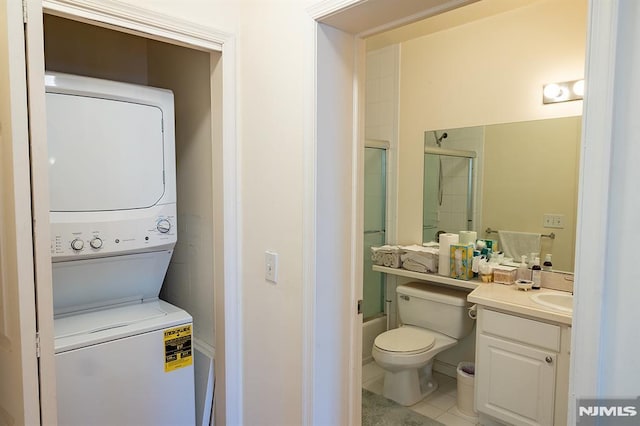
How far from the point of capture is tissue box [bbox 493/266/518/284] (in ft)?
7.98

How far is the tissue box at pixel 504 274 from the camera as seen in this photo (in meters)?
2.43

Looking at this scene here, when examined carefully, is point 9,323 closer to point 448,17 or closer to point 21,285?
point 21,285

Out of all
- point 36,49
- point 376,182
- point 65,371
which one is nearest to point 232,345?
point 65,371

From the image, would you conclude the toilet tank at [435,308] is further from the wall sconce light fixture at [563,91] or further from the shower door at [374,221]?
the wall sconce light fixture at [563,91]

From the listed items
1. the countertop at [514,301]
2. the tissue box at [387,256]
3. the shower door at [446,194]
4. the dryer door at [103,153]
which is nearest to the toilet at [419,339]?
the tissue box at [387,256]

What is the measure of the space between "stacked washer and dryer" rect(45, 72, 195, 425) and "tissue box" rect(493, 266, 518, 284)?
69.0 inches

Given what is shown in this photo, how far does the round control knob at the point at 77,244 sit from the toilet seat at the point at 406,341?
5.70 feet

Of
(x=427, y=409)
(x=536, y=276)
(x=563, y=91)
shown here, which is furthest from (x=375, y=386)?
(x=563, y=91)

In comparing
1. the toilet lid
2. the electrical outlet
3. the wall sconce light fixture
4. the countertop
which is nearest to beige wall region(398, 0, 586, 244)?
the wall sconce light fixture

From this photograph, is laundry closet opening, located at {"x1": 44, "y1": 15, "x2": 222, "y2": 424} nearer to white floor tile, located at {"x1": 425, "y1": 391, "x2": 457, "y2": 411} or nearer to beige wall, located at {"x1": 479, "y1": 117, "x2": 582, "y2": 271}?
white floor tile, located at {"x1": 425, "y1": 391, "x2": 457, "y2": 411}

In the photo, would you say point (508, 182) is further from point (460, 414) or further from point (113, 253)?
point (113, 253)

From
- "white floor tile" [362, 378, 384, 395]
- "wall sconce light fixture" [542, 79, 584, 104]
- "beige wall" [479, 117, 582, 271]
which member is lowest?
"white floor tile" [362, 378, 384, 395]

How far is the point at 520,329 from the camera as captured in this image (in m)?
2.06

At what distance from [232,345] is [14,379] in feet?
2.43
